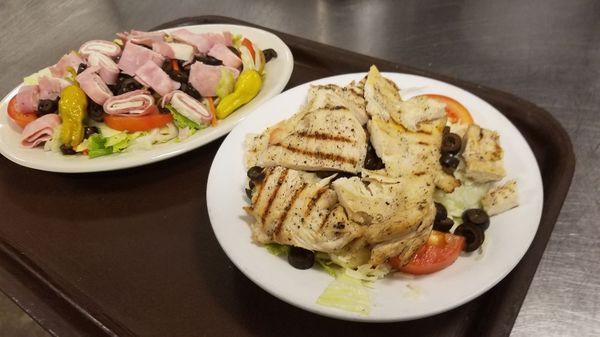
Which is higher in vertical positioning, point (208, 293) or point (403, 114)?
point (403, 114)

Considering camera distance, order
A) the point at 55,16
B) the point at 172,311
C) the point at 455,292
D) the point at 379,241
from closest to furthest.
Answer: the point at 455,292 → the point at 379,241 → the point at 172,311 → the point at 55,16

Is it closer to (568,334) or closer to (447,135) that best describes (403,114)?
(447,135)

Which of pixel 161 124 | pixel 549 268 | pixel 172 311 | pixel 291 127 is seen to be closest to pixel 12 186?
pixel 161 124

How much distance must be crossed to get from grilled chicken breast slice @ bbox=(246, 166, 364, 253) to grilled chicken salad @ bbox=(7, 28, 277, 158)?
43.2 inches

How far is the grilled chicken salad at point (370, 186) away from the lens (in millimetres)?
1686

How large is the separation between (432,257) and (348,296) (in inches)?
15.1

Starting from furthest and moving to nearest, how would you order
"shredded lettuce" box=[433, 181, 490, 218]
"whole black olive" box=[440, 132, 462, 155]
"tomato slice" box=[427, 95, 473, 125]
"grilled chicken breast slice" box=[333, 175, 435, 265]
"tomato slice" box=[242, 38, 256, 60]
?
"tomato slice" box=[242, 38, 256, 60]
"tomato slice" box=[427, 95, 473, 125]
"whole black olive" box=[440, 132, 462, 155]
"shredded lettuce" box=[433, 181, 490, 218]
"grilled chicken breast slice" box=[333, 175, 435, 265]

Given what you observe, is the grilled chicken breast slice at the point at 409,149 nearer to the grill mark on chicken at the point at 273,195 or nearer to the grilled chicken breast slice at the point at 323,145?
the grilled chicken breast slice at the point at 323,145

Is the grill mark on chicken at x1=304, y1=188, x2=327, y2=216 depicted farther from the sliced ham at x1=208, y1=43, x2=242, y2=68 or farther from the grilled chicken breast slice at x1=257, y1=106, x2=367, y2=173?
the sliced ham at x1=208, y1=43, x2=242, y2=68

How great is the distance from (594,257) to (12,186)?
3.46m

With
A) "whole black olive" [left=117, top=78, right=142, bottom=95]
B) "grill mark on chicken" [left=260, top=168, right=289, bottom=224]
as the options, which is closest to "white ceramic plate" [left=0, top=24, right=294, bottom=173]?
"whole black olive" [left=117, top=78, right=142, bottom=95]

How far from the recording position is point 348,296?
1590mm

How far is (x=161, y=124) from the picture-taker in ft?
9.26

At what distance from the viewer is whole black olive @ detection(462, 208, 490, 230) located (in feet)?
6.04
